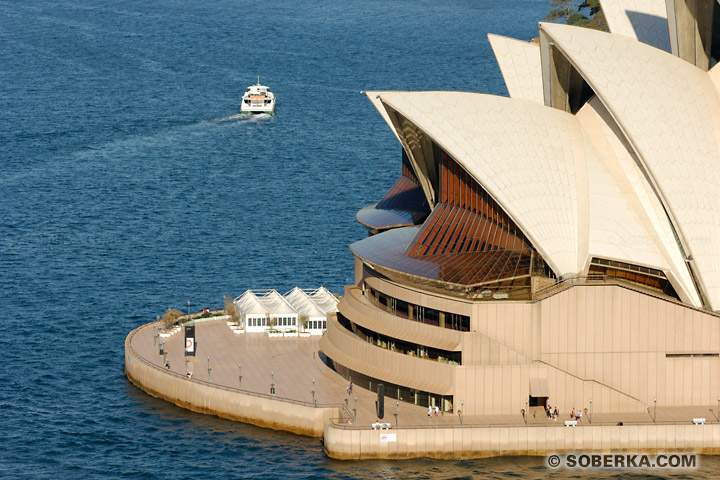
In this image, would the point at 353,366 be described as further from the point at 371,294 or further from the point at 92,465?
the point at 92,465

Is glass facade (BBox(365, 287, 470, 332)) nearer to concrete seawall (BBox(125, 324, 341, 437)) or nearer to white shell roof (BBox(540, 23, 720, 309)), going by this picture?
concrete seawall (BBox(125, 324, 341, 437))

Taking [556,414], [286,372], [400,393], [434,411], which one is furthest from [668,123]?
[286,372]

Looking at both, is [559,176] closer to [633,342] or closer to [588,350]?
[588,350]

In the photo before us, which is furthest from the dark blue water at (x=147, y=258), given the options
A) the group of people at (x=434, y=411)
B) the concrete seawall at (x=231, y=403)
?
the group of people at (x=434, y=411)

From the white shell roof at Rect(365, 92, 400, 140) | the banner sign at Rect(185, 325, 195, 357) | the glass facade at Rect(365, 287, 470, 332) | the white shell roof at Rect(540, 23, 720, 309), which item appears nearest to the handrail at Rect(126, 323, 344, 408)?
the banner sign at Rect(185, 325, 195, 357)

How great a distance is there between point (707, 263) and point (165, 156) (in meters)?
99.3

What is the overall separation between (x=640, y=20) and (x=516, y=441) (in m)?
36.5

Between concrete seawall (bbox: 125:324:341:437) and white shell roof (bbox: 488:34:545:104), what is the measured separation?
29.4 meters

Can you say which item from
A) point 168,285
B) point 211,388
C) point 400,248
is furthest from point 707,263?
point 168,285

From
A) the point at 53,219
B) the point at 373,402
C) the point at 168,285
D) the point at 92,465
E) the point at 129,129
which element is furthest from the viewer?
the point at 129,129

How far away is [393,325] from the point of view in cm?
9950

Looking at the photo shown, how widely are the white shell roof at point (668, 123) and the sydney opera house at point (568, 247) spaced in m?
0.10

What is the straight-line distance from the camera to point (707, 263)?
9506cm

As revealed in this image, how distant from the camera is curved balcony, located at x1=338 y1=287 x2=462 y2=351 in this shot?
95938 millimetres
